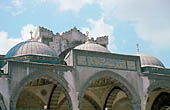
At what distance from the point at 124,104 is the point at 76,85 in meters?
9.71

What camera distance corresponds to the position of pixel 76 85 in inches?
941

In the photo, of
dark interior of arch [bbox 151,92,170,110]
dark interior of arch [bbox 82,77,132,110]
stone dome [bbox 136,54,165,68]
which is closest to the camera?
dark interior of arch [bbox 82,77,132,110]

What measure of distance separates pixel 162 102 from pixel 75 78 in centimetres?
1178

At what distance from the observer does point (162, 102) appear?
3198 centimetres

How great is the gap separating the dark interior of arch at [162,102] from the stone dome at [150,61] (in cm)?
281

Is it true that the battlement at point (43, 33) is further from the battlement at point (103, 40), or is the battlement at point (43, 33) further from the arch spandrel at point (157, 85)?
the arch spandrel at point (157, 85)

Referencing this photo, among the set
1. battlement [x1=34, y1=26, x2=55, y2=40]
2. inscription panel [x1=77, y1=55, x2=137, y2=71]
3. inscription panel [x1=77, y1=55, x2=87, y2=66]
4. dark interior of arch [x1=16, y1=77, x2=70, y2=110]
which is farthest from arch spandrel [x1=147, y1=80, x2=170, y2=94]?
battlement [x1=34, y1=26, x2=55, y2=40]

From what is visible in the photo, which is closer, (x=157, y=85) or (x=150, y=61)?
(x=157, y=85)

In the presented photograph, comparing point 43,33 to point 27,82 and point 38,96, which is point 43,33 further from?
point 27,82

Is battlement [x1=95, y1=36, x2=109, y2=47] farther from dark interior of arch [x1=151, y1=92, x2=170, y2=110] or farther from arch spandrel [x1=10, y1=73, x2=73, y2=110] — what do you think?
A: arch spandrel [x1=10, y1=73, x2=73, y2=110]

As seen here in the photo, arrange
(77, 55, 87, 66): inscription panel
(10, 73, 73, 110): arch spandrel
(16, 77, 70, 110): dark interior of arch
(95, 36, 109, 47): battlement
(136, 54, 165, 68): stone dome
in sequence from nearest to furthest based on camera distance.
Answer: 1. (10, 73, 73, 110): arch spandrel
2. (77, 55, 87, 66): inscription panel
3. (16, 77, 70, 110): dark interior of arch
4. (136, 54, 165, 68): stone dome
5. (95, 36, 109, 47): battlement

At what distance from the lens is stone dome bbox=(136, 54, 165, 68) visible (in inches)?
1232

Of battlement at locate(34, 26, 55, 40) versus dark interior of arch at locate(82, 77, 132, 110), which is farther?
battlement at locate(34, 26, 55, 40)

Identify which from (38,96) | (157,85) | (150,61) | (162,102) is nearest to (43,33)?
(38,96)
